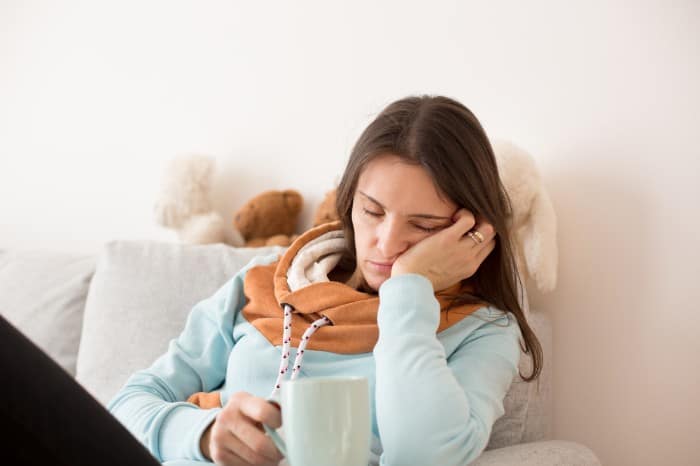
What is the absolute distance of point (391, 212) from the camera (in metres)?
1.17

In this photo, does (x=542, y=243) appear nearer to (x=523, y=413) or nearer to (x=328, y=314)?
(x=523, y=413)

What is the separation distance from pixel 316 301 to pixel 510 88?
2.25 ft

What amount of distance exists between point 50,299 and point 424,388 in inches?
46.8

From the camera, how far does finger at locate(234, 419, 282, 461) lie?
853mm

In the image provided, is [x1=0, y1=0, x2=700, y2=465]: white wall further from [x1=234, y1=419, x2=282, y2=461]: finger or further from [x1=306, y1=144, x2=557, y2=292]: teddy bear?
[x1=234, y1=419, x2=282, y2=461]: finger

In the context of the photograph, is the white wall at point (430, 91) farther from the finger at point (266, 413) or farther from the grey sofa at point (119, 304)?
the finger at point (266, 413)

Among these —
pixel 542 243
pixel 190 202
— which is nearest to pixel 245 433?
pixel 542 243

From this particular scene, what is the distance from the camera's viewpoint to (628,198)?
1.45 m

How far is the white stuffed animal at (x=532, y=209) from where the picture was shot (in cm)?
143

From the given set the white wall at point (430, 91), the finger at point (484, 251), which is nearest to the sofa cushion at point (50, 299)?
the white wall at point (430, 91)

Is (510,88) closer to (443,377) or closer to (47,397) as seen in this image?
(443,377)

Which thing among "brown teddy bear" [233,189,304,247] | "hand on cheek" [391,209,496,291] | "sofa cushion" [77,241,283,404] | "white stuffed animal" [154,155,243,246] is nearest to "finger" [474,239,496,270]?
"hand on cheek" [391,209,496,291]

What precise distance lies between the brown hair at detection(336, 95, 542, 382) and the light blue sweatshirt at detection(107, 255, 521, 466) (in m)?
0.06

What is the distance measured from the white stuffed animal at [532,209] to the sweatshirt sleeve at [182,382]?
0.48 meters
